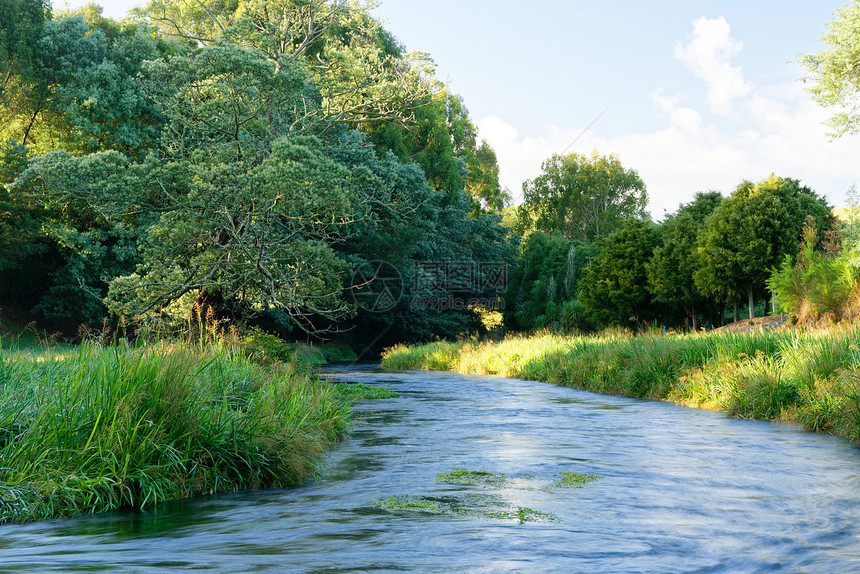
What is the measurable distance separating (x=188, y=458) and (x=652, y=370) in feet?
43.2

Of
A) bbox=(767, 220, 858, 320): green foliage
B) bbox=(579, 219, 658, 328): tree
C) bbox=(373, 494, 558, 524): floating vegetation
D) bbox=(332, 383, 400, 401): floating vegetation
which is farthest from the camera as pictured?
bbox=(579, 219, 658, 328): tree

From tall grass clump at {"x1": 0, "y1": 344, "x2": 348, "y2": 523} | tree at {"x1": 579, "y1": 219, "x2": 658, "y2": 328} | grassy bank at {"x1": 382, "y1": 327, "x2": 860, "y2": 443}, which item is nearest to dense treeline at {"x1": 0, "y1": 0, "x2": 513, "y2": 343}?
tall grass clump at {"x1": 0, "y1": 344, "x2": 348, "y2": 523}

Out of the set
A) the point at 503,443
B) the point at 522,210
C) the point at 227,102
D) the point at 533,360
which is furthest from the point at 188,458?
the point at 522,210

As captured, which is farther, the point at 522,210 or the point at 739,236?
the point at 522,210

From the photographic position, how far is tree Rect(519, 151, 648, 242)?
6769 centimetres

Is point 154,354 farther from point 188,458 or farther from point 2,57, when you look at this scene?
point 2,57

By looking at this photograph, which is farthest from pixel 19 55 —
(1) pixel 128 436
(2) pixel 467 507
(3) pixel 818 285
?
(2) pixel 467 507

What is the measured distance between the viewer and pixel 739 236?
27609mm

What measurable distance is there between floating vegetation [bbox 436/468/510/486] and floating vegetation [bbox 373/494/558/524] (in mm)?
652

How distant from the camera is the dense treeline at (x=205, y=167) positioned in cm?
2214

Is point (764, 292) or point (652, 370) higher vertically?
point (764, 292)

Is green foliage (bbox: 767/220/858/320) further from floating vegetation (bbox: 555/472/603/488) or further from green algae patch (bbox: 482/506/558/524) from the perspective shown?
green algae patch (bbox: 482/506/558/524)

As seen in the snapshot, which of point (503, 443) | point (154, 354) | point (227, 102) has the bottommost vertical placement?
point (503, 443)

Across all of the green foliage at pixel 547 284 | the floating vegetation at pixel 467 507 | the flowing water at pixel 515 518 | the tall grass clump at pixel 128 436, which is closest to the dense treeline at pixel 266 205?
the green foliage at pixel 547 284
